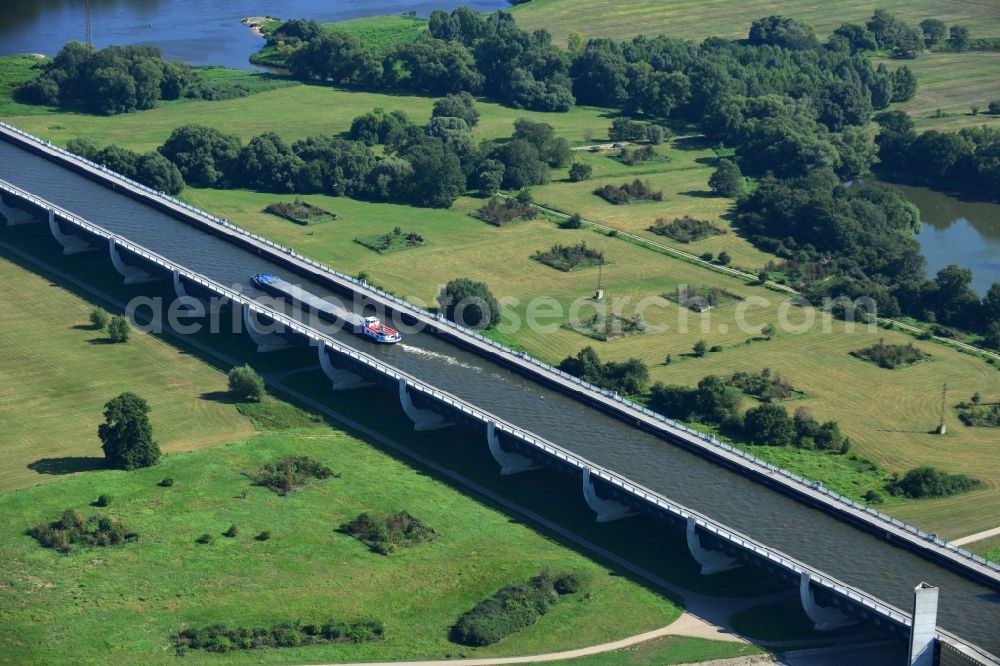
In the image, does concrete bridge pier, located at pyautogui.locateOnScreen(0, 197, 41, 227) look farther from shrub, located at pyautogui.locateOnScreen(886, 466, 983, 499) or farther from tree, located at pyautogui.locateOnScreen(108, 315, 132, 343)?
shrub, located at pyautogui.locateOnScreen(886, 466, 983, 499)

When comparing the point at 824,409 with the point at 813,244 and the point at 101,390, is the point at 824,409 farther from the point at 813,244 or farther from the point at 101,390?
the point at 101,390

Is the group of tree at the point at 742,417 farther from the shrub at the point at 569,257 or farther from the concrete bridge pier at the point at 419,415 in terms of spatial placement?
the shrub at the point at 569,257

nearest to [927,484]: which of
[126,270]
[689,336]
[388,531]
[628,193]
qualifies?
[689,336]

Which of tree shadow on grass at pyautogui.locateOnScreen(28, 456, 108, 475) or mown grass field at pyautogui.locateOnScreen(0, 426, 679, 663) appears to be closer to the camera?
mown grass field at pyautogui.locateOnScreen(0, 426, 679, 663)

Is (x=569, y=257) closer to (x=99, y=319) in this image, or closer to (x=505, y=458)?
(x=99, y=319)

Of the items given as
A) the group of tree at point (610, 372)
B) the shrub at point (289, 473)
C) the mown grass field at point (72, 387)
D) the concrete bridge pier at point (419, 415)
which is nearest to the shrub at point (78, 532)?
the mown grass field at point (72, 387)

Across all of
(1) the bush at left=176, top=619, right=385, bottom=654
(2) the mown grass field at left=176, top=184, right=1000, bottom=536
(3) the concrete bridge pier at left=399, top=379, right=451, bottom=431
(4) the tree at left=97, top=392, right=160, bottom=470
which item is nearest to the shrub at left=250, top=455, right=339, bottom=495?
(4) the tree at left=97, top=392, right=160, bottom=470
